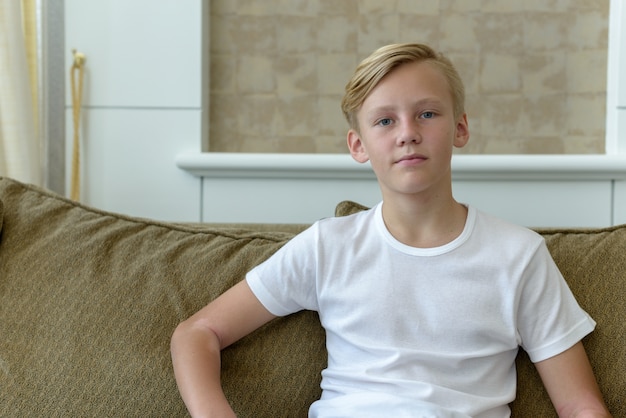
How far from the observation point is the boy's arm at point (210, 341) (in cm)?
114

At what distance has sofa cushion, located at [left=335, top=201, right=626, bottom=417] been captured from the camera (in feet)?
3.92

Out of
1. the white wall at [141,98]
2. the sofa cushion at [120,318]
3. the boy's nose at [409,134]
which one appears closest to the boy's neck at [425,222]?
the boy's nose at [409,134]

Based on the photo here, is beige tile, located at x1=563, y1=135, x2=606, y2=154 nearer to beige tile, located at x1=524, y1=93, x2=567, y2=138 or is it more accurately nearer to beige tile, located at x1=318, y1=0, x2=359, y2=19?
beige tile, located at x1=524, y1=93, x2=567, y2=138

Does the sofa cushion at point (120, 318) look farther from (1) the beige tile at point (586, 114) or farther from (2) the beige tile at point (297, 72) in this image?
(1) the beige tile at point (586, 114)

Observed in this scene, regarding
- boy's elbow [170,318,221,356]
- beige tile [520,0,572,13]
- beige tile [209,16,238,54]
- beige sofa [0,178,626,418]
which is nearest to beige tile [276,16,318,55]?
beige tile [209,16,238,54]

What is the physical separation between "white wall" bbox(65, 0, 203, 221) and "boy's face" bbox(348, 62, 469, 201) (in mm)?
837

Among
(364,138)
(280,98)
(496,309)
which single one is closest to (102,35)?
(280,98)

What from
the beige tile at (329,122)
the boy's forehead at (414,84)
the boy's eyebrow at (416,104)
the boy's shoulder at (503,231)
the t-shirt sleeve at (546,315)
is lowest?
the t-shirt sleeve at (546,315)

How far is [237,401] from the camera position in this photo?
4.05 ft

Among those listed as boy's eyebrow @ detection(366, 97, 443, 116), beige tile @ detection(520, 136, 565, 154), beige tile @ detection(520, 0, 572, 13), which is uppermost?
beige tile @ detection(520, 0, 572, 13)

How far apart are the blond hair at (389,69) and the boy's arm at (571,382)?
41cm

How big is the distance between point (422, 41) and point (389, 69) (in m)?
1.02

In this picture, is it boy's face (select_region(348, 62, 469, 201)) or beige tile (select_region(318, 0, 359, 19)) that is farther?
beige tile (select_region(318, 0, 359, 19))

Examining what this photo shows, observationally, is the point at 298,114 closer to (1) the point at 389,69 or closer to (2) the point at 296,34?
(2) the point at 296,34
